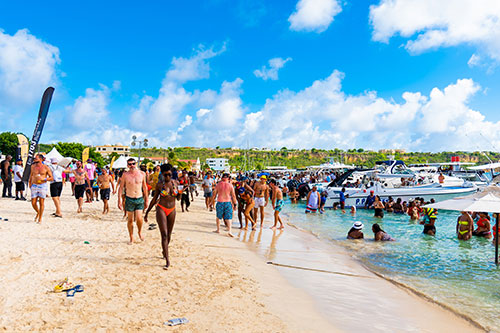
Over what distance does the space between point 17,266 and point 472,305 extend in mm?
6838

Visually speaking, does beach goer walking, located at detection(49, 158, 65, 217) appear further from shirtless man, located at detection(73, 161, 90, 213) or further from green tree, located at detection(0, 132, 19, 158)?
green tree, located at detection(0, 132, 19, 158)

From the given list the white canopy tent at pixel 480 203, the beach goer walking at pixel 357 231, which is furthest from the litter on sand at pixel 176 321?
the beach goer walking at pixel 357 231

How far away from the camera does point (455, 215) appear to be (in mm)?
17234

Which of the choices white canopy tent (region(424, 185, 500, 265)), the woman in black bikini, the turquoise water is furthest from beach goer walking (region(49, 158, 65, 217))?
white canopy tent (region(424, 185, 500, 265))

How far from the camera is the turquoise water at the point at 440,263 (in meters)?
5.26

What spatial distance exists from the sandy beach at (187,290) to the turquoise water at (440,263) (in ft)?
1.73

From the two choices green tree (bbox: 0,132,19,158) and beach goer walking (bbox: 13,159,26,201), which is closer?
beach goer walking (bbox: 13,159,26,201)

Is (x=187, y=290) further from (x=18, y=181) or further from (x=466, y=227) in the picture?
(x=18, y=181)

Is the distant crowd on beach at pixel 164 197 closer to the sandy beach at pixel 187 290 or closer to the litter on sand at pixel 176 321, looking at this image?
the sandy beach at pixel 187 290

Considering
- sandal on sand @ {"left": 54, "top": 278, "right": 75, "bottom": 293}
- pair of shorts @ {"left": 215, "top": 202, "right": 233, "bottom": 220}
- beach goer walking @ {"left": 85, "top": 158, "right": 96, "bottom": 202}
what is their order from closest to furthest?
sandal on sand @ {"left": 54, "top": 278, "right": 75, "bottom": 293}, pair of shorts @ {"left": 215, "top": 202, "right": 233, "bottom": 220}, beach goer walking @ {"left": 85, "top": 158, "right": 96, "bottom": 202}

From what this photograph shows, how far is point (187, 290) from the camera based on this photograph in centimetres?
427

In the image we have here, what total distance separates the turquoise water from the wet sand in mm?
2545

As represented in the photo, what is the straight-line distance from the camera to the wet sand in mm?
3328

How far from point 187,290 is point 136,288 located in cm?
65
